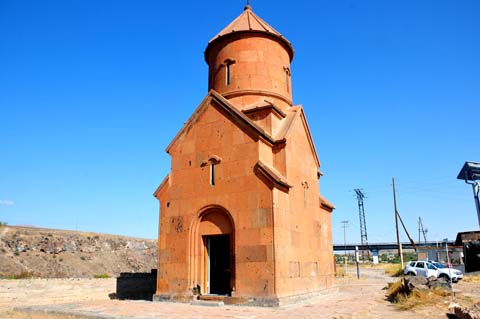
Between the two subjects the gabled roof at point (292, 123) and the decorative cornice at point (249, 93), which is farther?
the decorative cornice at point (249, 93)

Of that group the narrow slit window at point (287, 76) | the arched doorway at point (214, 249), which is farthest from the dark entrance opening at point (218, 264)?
the narrow slit window at point (287, 76)

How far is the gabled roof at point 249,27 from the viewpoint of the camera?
1351 centimetres

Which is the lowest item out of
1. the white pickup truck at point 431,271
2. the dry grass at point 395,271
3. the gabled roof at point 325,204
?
the dry grass at point 395,271

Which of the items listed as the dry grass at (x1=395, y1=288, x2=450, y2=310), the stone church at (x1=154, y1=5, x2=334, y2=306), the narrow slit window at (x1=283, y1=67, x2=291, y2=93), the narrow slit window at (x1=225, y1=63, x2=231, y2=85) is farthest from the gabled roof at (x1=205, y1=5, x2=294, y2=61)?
the dry grass at (x1=395, y1=288, x2=450, y2=310)

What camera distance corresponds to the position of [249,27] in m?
13.6

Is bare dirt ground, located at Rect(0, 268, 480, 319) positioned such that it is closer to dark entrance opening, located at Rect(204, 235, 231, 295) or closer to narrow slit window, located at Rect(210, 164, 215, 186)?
dark entrance opening, located at Rect(204, 235, 231, 295)

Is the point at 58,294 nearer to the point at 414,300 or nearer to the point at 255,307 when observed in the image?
the point at 255,307

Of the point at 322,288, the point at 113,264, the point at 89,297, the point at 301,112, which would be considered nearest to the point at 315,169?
the point at 301,112

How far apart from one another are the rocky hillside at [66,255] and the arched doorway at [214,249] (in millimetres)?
11466

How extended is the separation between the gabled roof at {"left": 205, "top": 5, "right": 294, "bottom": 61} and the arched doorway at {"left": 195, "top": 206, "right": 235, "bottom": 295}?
22.3ft

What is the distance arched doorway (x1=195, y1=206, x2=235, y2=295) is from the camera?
35.4 feet

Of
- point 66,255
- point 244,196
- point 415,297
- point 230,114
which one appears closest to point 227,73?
point 230,114

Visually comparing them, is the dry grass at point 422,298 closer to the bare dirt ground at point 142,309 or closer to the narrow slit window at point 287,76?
the bare dirt ground at point 142,309

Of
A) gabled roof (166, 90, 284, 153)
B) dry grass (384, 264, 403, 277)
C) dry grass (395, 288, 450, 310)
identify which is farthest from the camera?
dry grass (384, 264, 403, 277)
